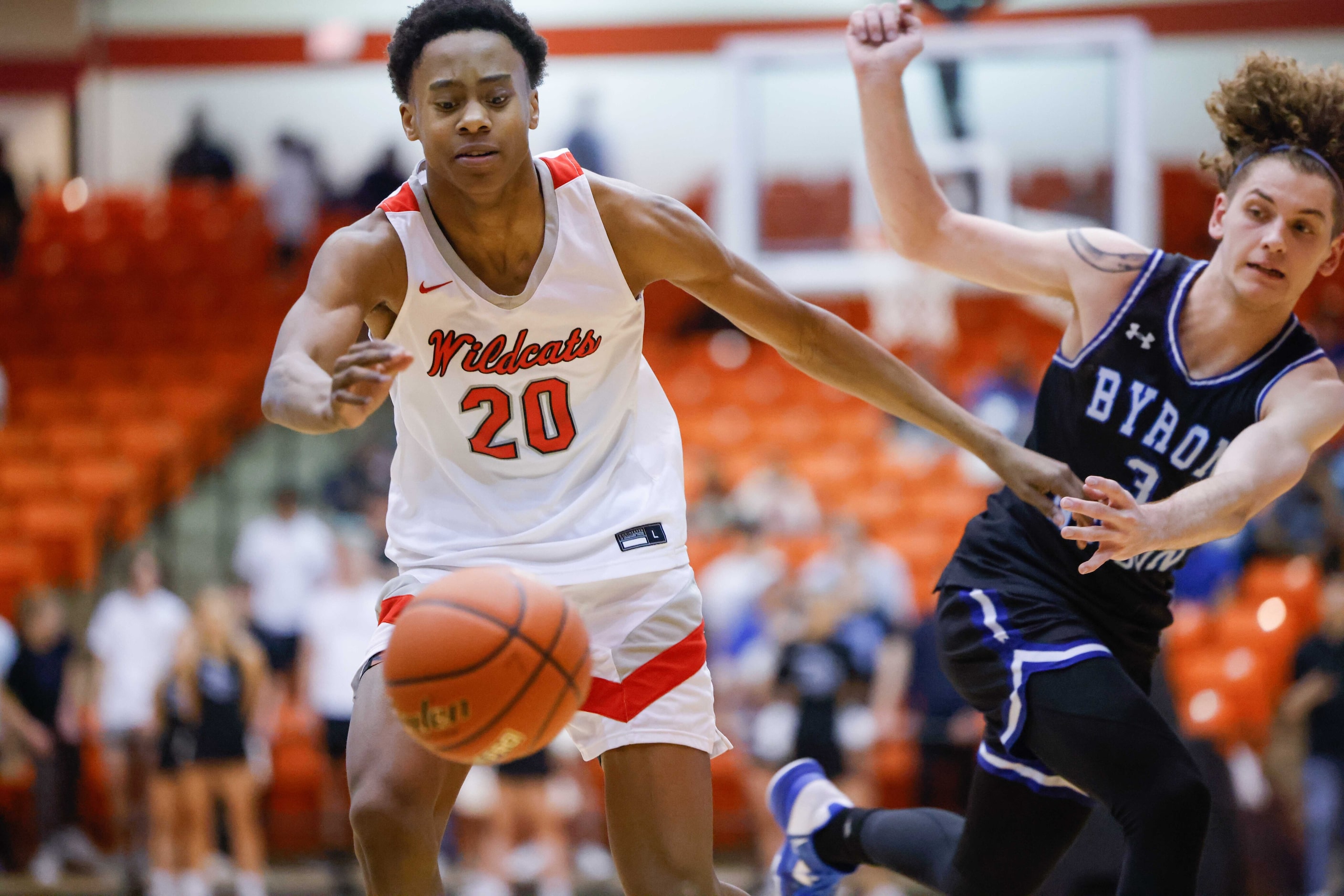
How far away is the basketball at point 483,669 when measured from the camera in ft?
9.29

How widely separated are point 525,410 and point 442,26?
90 cm

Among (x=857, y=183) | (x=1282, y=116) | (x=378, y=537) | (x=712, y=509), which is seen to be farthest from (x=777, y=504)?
(x=1282, y=116)

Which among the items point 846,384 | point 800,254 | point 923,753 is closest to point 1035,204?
point 800,254

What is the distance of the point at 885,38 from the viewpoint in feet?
12.7

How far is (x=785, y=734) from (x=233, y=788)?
135 inches

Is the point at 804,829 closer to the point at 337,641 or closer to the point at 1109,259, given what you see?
the point at 1109,259

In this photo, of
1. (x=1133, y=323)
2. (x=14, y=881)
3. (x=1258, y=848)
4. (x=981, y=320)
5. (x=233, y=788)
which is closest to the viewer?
(x=1133, y=323)

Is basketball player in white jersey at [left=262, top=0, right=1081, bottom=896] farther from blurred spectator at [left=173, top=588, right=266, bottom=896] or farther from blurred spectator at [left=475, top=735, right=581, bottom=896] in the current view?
blurred spectator at [left=173, top=588, right=266, bottom=896]

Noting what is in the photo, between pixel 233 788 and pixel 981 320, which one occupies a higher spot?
pixel 981 320

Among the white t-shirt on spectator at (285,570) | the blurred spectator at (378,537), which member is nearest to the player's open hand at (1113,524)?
the blurred spectator at (378,537)

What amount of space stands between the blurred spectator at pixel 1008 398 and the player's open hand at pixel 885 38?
7.31m

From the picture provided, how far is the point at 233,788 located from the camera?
338 inches

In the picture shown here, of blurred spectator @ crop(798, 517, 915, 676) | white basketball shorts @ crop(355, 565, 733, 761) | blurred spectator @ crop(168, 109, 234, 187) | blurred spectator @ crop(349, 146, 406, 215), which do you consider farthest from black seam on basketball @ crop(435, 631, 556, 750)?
blurred spectator @ crop(168, 109, 234, 187)

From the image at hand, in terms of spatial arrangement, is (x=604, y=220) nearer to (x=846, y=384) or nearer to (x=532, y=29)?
(x=532, y=29)
